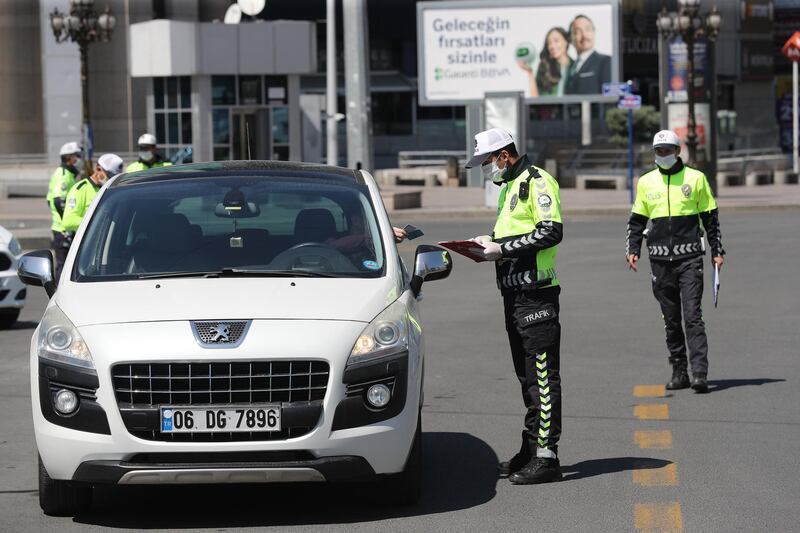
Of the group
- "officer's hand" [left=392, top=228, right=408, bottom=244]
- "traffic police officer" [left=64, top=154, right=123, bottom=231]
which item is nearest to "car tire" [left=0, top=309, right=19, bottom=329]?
"traffic police officer" [left=64, top=154, right=123, bottom=231]

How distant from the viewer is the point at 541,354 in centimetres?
775

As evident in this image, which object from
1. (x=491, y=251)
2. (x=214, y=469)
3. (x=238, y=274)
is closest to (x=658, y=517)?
(x=491, y=251)

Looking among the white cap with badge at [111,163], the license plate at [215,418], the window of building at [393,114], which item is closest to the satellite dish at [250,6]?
the window of building at [393,114]

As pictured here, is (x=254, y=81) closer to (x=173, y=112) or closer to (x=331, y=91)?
(x=173, y=112)

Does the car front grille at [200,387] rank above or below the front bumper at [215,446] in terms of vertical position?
above

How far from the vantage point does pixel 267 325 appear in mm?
6621

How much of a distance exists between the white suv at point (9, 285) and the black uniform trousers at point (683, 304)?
267 inches

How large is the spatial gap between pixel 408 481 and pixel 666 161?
15.2 ft

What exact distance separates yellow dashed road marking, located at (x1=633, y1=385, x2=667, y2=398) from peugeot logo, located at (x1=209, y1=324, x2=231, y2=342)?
15.2 ft

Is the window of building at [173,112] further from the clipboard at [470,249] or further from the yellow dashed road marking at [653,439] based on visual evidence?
the clipboard at [470,249]

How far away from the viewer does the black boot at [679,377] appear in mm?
10773

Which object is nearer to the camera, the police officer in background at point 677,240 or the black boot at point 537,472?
the black boot at point 537,472

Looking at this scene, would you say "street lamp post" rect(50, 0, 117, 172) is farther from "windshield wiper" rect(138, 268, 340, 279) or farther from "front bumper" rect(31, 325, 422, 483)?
"front bumper" rect(31, 325, 422, 483)

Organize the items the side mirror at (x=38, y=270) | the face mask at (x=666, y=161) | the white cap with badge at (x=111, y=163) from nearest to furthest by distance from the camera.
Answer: the side mirror at (x=38, y=270) < the face mask at (x=666, y=161) < the white cap with badge at (x=111, y=163)
